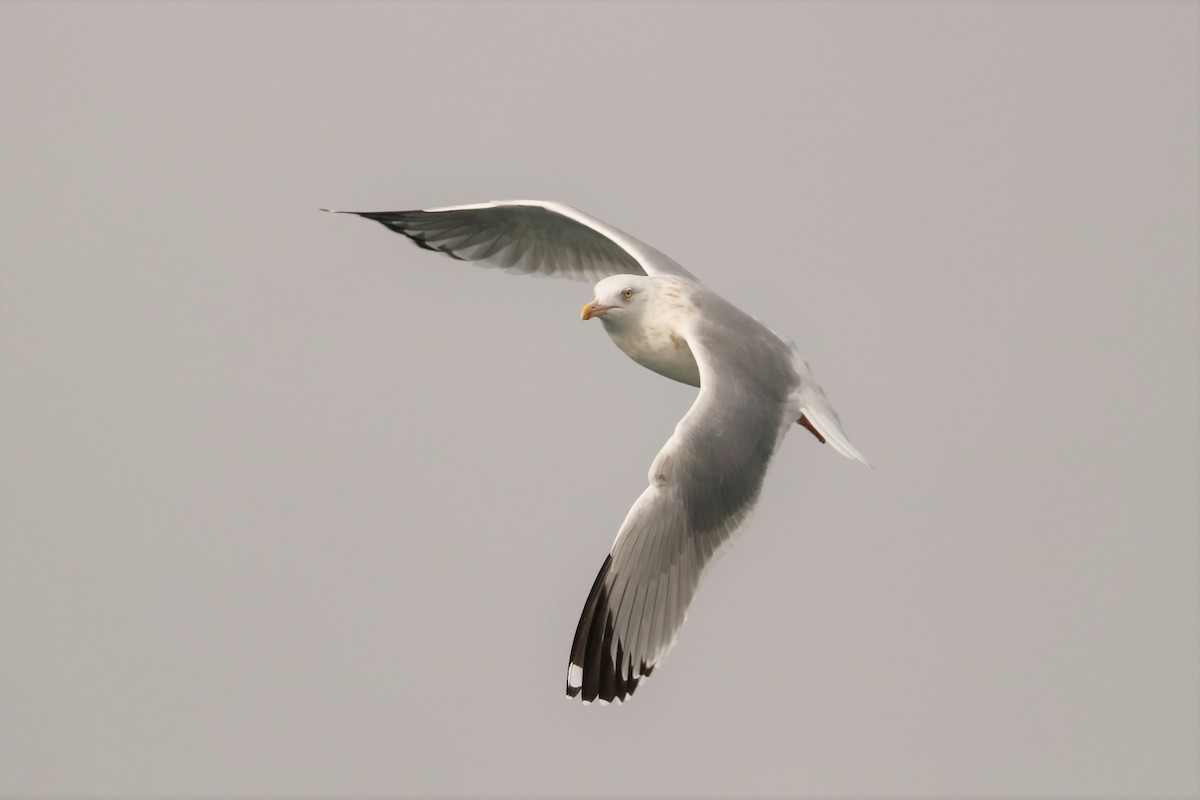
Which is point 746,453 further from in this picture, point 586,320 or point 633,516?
point 586,320

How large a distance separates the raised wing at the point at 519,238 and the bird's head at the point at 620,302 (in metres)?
0.73

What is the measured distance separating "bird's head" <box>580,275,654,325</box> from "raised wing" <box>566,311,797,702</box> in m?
0.57

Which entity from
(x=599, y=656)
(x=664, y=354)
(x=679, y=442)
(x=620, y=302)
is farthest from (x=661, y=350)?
(x=599, y=656)

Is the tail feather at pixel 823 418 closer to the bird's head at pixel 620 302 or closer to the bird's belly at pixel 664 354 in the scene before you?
the bird's belly at pixel 664 354

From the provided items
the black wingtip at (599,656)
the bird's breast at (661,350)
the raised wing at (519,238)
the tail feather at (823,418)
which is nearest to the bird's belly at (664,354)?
the bird's breast at (661,350)

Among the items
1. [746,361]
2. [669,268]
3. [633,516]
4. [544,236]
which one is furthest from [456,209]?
[633,516]

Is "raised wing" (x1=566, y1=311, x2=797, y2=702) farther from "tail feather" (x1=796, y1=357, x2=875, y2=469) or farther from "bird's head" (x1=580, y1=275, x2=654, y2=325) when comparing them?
"bird's head" (x1=580, y1=275, x2=654, y2=325)

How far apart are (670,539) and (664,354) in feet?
3.11

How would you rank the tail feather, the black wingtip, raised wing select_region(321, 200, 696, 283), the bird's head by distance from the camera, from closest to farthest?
the black wingtip → the tail feather → the bird's head → raised wing select_region(321, 200, 696, 283)

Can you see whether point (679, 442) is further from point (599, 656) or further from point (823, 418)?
point (823, 418)

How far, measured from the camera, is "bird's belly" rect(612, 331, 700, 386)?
16.5ft

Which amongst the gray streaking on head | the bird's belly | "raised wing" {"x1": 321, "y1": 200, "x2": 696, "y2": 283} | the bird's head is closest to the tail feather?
the gray streaking on head

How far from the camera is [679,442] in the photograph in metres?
4.34

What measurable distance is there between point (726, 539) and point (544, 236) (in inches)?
82.8
